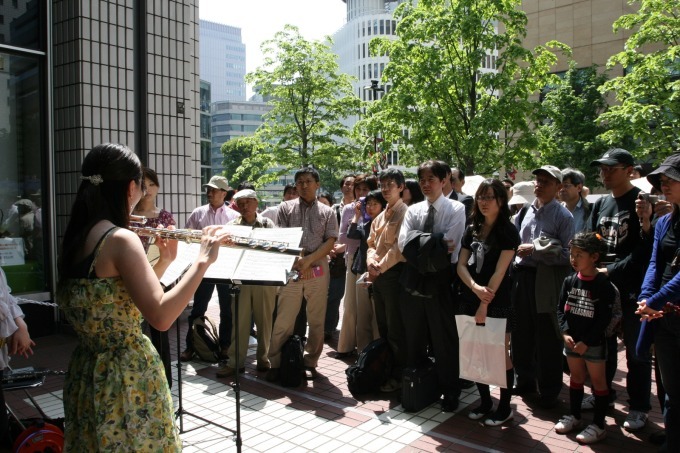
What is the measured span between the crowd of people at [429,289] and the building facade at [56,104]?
86.9 inches

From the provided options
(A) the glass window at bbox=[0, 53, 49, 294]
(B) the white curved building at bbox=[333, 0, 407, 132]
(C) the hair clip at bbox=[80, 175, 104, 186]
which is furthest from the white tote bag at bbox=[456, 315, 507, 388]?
(B) the white curved building at bbox=[333, 0, 407, 132]

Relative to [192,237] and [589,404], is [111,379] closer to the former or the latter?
[192,237]

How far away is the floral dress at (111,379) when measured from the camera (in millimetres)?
2365

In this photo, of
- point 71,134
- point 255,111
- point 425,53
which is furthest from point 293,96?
point 255,111

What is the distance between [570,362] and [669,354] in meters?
1.03

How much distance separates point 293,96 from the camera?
2572cm

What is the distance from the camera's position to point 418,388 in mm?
5000

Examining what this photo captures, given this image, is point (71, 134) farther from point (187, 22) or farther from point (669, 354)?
point (669, 354)

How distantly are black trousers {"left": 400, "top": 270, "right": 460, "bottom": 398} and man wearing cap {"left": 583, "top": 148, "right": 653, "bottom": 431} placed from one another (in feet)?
4.51

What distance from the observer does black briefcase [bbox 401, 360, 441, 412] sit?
498cm

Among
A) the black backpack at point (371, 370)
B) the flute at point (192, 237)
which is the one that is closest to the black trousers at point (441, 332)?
the black backpack at point (371, 370)

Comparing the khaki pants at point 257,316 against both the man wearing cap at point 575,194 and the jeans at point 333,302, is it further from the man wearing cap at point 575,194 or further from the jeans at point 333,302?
the man wearing cap at point 575,194

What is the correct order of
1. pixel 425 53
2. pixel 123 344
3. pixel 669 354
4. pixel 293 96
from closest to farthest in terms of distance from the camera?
pixel 123 344, pixel 669 354, pixel 425 53, pixel 293 96

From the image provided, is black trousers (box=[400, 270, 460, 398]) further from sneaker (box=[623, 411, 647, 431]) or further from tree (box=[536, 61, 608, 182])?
tree (box=[536, 61, 608, 182])
